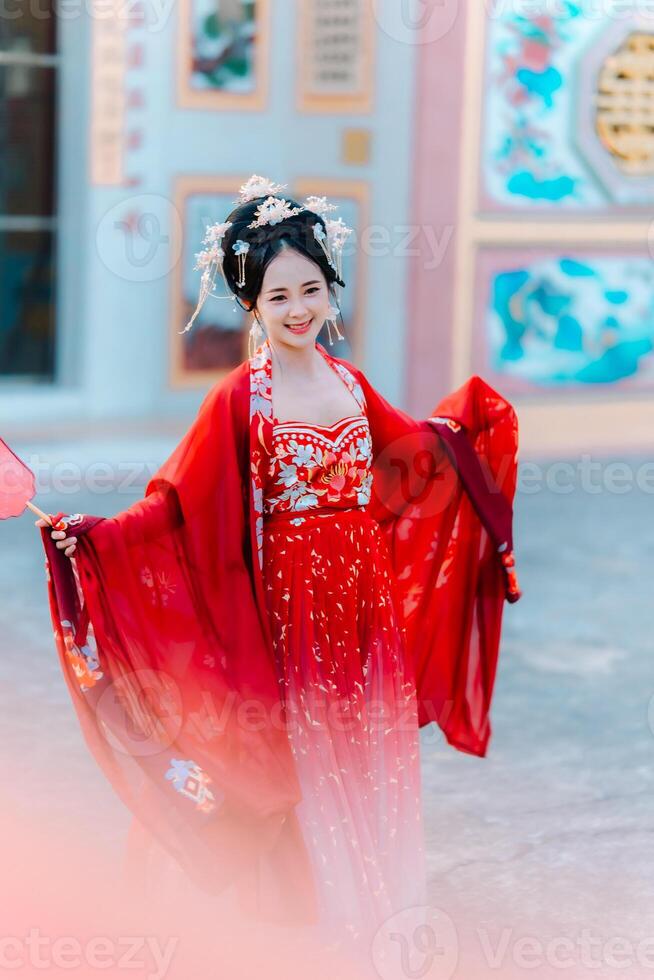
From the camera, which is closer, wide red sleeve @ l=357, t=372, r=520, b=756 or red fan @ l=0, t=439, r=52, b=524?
red fan @ l=0, t=439, r=52, b=524

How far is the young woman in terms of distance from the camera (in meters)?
3.02

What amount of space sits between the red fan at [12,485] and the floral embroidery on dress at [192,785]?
1.79 ft

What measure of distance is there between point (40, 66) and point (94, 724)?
5419 millimetres

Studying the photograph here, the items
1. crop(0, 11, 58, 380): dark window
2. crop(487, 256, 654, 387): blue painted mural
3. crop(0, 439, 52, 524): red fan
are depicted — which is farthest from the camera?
crop(487, 256, 654, 387): blue painted mural

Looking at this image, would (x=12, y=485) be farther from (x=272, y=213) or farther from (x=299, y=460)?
(x=272, y=213)

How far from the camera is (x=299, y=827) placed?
3092 mm

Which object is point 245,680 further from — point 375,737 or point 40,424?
point 40,424

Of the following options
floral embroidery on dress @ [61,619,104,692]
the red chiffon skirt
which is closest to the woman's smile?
the red chiffon skirt

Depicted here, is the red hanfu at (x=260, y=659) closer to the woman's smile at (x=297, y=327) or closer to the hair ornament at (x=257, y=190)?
the woman's smile at (x=297, y=327)

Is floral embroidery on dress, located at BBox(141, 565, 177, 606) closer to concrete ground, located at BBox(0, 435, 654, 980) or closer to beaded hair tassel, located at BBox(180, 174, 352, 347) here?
beaded hair tassel, located at BBox(180, 174, 352, 347)

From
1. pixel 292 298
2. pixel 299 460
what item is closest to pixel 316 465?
Answer: pixel 299 460

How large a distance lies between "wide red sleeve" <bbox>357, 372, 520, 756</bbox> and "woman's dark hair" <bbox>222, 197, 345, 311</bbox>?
1.71 ft

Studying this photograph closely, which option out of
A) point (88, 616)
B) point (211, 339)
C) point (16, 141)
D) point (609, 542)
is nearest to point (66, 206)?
point (16, 141)

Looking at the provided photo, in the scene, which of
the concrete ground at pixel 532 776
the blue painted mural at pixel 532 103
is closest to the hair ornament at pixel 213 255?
the concrete ground at pixel 532 776
